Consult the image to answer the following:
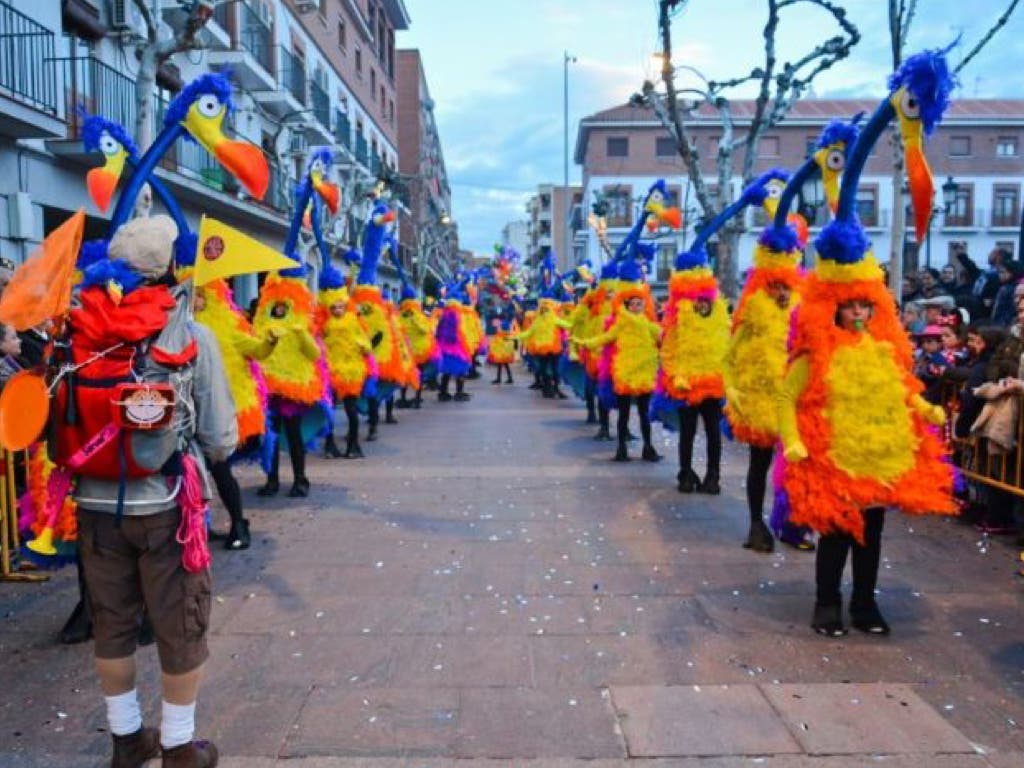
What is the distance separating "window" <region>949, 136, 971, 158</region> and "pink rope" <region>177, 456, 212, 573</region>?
180 ft

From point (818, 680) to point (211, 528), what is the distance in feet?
14.2

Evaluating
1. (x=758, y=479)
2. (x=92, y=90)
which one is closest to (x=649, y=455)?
(x=758, y=479)

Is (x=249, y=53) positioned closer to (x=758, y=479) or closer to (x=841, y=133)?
(x=758, y=479)

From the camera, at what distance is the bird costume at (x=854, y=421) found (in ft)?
13.8

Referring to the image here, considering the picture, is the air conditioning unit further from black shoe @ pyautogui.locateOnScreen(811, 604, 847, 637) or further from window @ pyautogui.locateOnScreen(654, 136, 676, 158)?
window @ pyautogui.locateOnScreen(654, 136, 676, 158)

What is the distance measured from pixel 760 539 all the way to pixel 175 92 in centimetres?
1519

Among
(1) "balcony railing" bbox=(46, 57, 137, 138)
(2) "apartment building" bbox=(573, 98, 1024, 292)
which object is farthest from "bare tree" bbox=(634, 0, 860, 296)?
(2) "apartment building" bbox=(573, 98, 1024, 292)

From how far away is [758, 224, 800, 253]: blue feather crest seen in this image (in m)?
5.93

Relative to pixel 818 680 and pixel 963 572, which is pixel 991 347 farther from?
pixel 818 680

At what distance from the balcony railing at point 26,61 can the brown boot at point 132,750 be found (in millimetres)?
9726

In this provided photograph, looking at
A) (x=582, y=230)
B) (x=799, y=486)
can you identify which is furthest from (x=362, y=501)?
(x=582, y=230)

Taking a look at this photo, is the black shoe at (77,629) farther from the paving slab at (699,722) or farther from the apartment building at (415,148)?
the apartment building at (415,148)

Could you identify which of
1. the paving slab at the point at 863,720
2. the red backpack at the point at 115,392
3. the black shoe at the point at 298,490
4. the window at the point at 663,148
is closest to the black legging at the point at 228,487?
the black shoe at the point at 298,490

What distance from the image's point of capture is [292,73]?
24.4m
